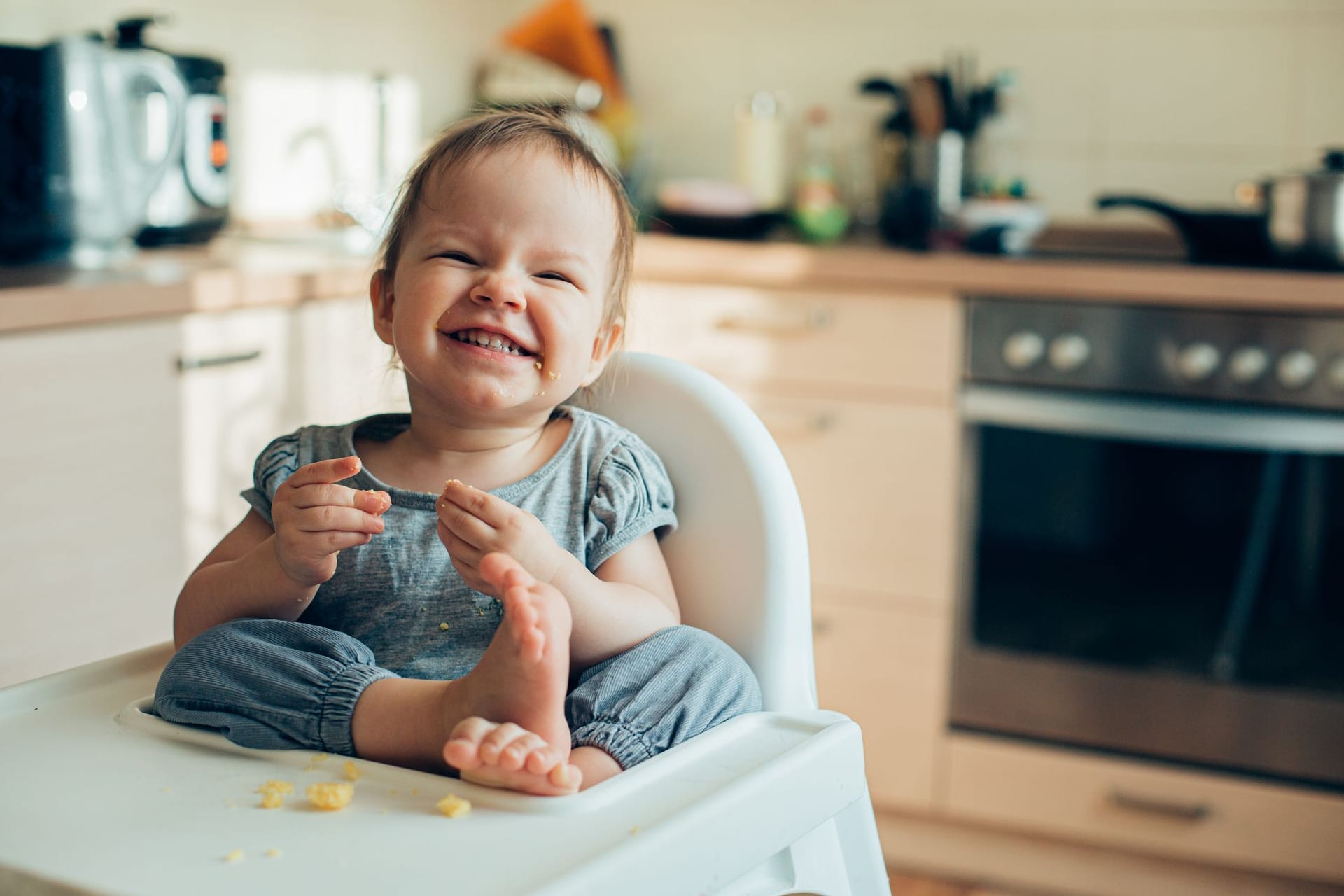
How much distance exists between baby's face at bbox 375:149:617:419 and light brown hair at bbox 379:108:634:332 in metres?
0.01

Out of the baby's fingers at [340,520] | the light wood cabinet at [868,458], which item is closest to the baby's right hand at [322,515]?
the baby's fingers at [340,520]

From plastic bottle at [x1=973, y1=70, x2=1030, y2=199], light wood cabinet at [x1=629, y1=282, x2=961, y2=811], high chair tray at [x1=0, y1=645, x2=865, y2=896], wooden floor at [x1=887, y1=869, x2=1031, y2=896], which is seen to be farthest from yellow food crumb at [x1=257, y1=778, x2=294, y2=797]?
plastic bottle at [x1=973, y1=70, x2=1030, y2=199]

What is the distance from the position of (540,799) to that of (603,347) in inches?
16.9

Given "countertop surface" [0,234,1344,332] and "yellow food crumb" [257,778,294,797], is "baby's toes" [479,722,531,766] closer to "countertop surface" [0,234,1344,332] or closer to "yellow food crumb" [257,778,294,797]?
"yellow food crumb" [257,778,294,797]

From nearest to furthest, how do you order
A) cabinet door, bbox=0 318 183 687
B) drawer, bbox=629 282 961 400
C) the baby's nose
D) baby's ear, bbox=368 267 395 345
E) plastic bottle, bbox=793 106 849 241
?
the baby's nose < baby's ear, bbox=368 267 395 345 < cabinet door, bbox=0 318 183 687 < drawer, bbox=629 282 961 400 < plastic bottle, bbox=793 106 849 241

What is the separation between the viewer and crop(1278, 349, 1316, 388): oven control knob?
190cm

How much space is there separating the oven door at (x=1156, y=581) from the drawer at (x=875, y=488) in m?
0.05

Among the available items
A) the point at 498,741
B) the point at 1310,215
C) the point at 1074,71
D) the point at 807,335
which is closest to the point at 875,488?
the point at 807,335

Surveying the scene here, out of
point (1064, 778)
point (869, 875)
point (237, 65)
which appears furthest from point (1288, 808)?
point (237, 65)

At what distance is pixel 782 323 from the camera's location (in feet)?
7.23

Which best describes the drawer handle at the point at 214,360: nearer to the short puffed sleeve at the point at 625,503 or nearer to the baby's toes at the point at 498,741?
the short puffed sleeve at the point at 625,503

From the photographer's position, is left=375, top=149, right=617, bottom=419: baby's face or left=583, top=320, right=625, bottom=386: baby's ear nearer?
left=375, top=149, right=617, bottom=419: baby's face

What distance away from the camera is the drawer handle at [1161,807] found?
6.70 feet

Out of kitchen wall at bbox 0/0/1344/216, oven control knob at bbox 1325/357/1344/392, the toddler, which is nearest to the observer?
the toddler
